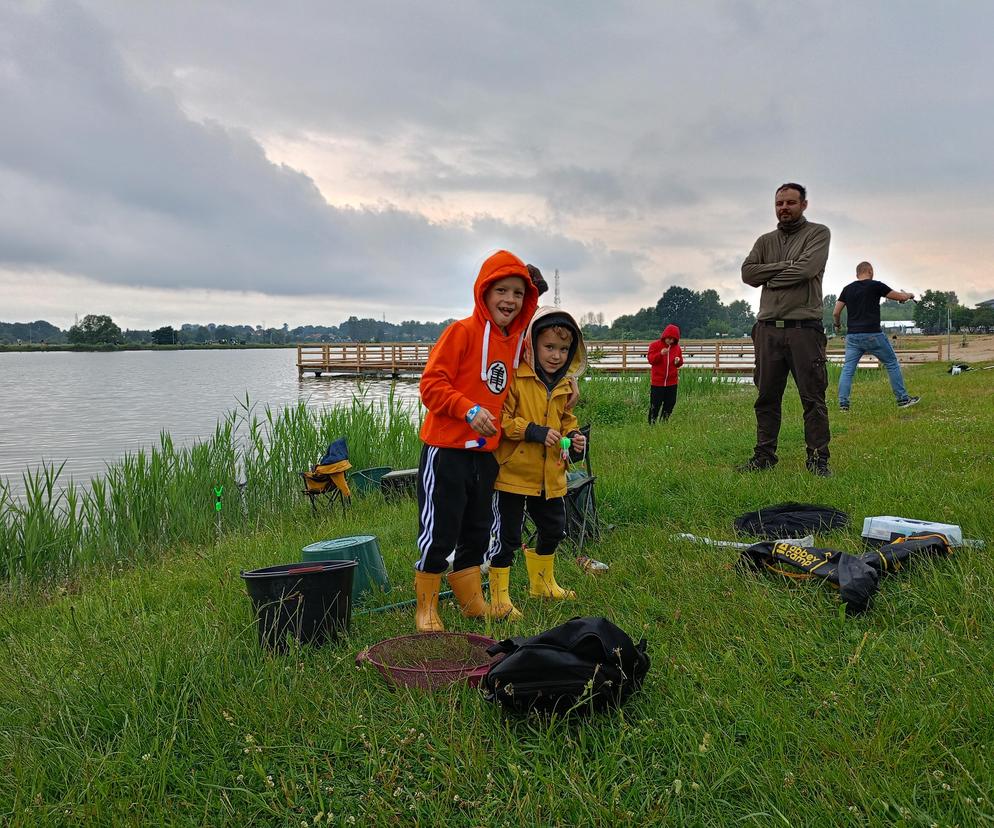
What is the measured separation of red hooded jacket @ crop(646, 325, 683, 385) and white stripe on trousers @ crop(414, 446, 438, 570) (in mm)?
7632

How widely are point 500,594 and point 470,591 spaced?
0.16m

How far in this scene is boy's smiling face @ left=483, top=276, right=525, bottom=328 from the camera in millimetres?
3438

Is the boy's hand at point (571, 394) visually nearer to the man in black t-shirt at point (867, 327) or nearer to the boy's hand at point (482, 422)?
the boy's hand at point (482, 422)

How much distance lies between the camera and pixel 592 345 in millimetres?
20547

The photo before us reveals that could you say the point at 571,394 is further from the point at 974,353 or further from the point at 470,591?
the point at 974,353

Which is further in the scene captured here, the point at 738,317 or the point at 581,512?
the point at 738,317

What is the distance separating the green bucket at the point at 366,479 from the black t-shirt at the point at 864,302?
654 centimetres

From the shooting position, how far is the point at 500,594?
143 inches

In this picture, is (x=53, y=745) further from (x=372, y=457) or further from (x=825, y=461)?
(x=372, y=457)

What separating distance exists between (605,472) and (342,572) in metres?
3.97

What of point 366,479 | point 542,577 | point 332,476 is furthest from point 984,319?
point 542,577

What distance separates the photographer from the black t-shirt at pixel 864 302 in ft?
31.3

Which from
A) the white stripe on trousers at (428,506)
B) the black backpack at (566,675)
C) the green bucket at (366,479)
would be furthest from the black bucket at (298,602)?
the green bucket at (366,479)

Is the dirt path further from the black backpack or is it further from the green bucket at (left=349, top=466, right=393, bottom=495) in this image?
the black backpack
